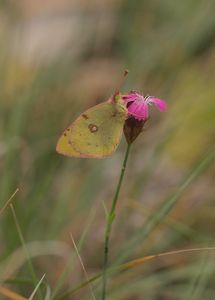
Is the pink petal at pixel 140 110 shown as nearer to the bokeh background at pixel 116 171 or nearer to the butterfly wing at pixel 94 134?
the butterfly wing at pixel 94 134

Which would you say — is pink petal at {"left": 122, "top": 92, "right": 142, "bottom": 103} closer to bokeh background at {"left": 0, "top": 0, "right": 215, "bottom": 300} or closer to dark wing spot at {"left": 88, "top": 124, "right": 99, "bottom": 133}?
dark wing spot at {"left": 88, "top": 124, "right": 99, "bottom": 133}

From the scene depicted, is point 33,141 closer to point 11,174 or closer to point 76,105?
point 76,105

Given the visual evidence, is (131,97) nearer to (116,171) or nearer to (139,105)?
(139,105)

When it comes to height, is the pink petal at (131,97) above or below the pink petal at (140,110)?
above

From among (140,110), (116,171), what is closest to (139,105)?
(140,110)

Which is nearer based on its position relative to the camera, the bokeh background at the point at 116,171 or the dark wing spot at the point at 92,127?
the dark wing spot at the point at 92,127

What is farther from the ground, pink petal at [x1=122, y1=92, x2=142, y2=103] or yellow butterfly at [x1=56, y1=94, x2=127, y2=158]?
pink petal at [x1=122, y1=92, x2=142, y2=103]

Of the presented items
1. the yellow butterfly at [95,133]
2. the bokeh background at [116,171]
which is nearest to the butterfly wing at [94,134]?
the yellow butterfly at [95,133]

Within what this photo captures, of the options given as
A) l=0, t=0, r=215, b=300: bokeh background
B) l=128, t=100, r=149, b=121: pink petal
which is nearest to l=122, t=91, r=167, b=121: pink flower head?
l=128, t=100, r=149, b=121: pink petal
